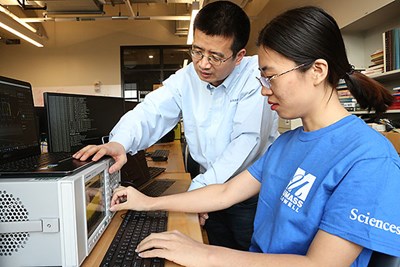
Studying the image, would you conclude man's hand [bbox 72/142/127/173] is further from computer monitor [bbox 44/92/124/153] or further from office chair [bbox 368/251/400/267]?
office chair [bbox 368/251/400/267]

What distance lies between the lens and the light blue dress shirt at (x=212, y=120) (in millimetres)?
1183

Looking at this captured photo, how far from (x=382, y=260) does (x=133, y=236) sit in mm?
553

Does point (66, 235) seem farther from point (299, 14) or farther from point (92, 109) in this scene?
point (92, 109)

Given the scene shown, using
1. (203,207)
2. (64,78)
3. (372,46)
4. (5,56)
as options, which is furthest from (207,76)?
(5,56)

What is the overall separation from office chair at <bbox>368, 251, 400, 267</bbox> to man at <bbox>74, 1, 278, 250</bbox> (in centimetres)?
55

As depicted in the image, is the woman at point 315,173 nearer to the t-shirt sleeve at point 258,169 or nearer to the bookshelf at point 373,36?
the t-shirt sleeve at point 258,169

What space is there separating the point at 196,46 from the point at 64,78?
22.1ft

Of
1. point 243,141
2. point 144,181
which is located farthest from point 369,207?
point 144,181

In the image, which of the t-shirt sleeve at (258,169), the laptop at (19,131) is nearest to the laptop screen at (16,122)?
the laptop at (19,131)

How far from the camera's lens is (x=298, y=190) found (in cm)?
72

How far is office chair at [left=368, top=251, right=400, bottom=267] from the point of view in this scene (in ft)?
1.82

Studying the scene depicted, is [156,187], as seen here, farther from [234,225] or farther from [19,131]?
[19,131]

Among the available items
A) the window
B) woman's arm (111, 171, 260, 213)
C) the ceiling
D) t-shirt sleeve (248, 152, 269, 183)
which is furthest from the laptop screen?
the window

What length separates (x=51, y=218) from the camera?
1.94 ft
